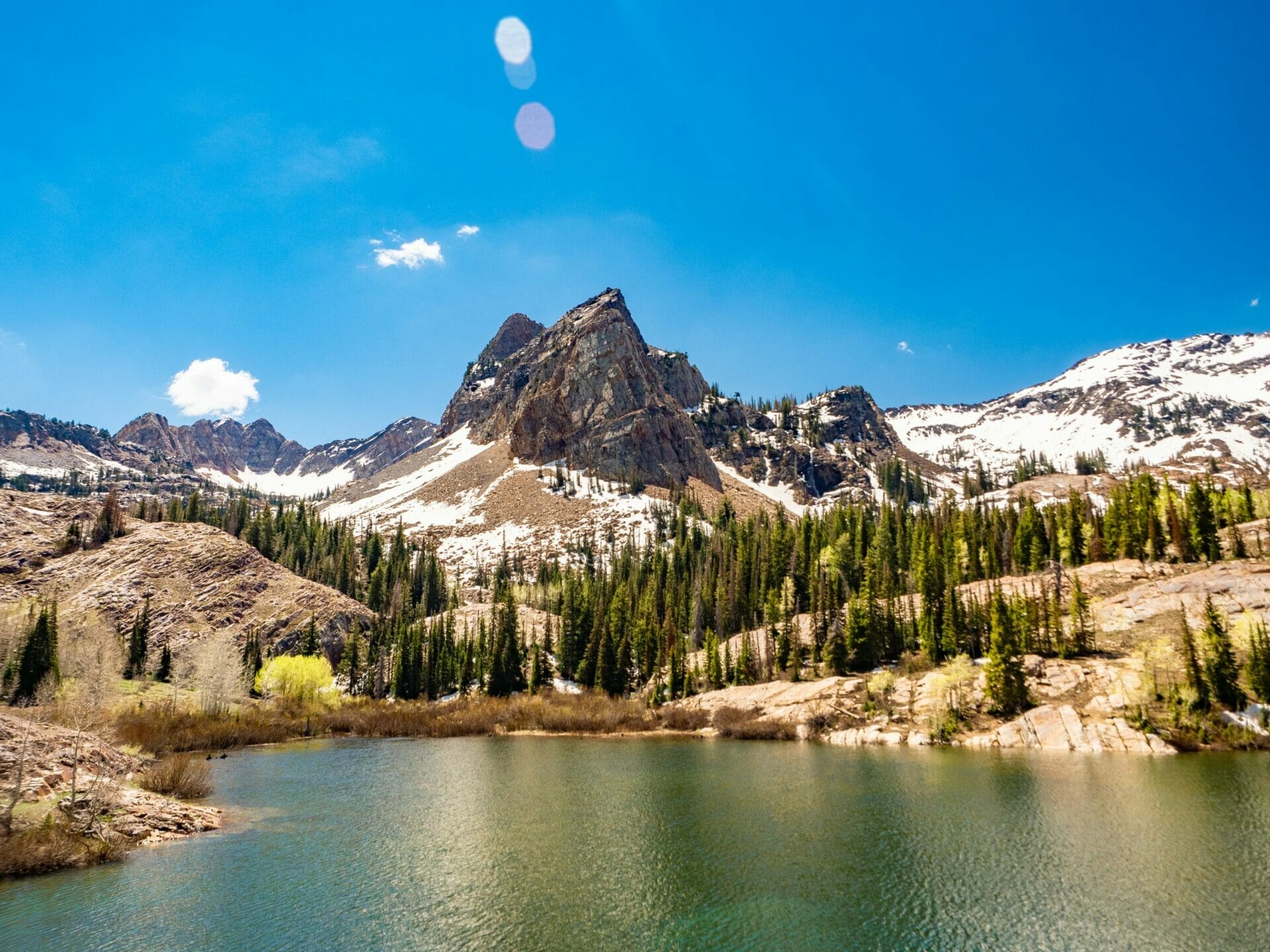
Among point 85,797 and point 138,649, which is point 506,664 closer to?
point 138,649

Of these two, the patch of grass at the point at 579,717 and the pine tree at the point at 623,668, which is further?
the pine tree at the point at 623,668

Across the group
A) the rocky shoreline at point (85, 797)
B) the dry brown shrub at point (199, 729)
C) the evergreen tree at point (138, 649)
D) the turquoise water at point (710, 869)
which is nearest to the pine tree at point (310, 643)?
the evergreen tree at point (138, 649)

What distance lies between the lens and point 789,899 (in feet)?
76.7

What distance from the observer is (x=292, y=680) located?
9244 cm

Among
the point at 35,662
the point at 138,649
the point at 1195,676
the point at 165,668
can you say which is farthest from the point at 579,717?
the point at 1195,676

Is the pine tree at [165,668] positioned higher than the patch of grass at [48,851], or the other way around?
the pine tree at [165,668]

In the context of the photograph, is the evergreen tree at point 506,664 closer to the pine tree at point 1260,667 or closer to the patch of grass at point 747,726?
the patch of grass at point 747,726

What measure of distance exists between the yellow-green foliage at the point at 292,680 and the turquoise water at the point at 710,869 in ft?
164

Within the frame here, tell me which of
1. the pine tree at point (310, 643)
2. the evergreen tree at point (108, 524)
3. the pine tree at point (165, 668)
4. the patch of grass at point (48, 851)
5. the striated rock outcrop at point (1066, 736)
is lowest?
the striated rock outcrop at point (1066, 736)

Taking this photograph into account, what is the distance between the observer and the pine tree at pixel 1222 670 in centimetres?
5516

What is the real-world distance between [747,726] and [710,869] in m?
47.0

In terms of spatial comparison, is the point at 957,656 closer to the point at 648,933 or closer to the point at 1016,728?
the point at 1016,728

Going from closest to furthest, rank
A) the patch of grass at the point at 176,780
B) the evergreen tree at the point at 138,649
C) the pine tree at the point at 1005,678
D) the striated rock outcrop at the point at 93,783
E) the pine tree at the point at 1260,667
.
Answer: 1. the striated rock outcrop at the point at 93,783
2. the patch of grass at the point at 176,780
3. the pine tree at the point at 1260,667
4. the pine tree at the point at 1005,678
5. the evergreen tree at the point at 138,649

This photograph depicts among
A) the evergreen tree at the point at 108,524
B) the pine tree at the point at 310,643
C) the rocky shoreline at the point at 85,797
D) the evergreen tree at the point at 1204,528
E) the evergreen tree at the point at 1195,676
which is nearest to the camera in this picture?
the rocky shoreline at the point at 85,797
